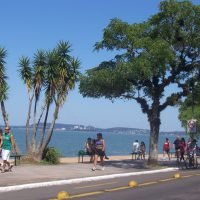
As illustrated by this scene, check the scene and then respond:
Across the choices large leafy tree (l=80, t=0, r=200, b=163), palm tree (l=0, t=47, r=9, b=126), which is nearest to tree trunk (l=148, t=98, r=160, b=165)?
large leafy tree (l=80, t=0, r=200, b=163)

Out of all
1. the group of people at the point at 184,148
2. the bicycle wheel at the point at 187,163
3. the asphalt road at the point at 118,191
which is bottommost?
the asphalt road at the point at 118,191

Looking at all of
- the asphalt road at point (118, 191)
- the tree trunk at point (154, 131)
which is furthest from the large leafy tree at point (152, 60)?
the asphalt road at point (118, 191)

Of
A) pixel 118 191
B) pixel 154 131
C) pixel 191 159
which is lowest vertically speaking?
pixel 118 191

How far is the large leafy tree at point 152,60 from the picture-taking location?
85.5 ft

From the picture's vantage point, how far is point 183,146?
29.5m

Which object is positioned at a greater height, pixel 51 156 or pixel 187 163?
Result: pixel 51 156

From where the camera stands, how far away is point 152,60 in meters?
25.8

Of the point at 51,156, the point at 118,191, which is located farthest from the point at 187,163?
the point at 118,191

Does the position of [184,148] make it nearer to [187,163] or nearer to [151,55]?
[187,163]

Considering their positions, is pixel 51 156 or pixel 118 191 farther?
pixel 51 156

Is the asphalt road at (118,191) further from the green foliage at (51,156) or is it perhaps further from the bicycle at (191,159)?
the green foliage at (51,156)

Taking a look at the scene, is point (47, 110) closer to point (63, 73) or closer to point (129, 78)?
point (63, 73)

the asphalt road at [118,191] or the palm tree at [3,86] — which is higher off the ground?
the palm tree at [3,86]

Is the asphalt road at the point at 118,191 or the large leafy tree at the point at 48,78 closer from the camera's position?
the asphalt road at the point at 118,191
